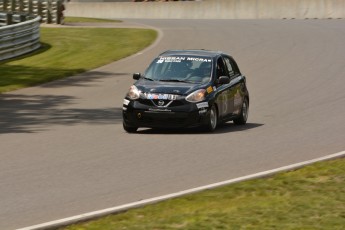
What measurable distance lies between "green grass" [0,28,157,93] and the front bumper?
993 centimetres

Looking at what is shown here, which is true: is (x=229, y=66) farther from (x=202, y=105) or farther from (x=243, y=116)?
(x=202, y=105)

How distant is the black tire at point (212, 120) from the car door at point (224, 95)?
19 centimetres

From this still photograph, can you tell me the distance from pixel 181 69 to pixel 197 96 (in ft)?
3.24

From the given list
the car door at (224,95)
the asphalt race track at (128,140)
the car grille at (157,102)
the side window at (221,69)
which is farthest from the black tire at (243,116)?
the car grille at (157,102)

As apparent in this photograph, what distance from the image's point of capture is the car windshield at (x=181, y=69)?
1908 centimetres

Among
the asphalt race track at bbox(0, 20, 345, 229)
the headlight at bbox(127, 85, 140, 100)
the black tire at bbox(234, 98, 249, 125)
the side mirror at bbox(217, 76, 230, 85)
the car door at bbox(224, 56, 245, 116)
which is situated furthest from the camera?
the black tire at bbox(234, 98, 249, 125)

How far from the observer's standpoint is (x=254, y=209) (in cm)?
1047

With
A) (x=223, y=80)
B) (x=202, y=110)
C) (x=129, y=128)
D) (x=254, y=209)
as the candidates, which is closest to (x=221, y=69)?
(x=223, y=80)

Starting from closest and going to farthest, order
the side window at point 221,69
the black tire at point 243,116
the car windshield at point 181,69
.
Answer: the car windshield at point 181,69 → the side window at point 221,69 → the black tire at point 243,116

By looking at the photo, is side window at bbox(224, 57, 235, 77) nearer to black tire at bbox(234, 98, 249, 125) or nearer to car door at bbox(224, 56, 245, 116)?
car door at bbox(224, 56, 245, 116)

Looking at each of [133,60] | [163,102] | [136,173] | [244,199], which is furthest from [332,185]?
[133,60]

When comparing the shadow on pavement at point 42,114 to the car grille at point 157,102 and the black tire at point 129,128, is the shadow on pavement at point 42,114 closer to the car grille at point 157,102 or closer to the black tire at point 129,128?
the black tire at point 129,128

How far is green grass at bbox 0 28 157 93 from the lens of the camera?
31125 mm

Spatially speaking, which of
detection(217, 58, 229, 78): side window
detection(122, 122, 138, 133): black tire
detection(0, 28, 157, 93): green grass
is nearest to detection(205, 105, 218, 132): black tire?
detection(217, 58, 229, 78): side window
